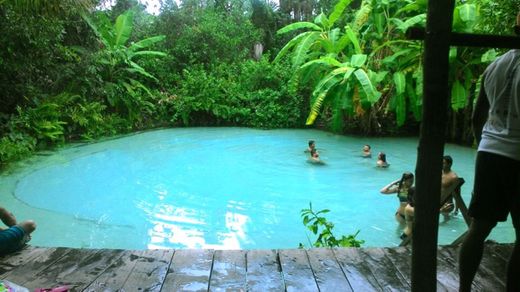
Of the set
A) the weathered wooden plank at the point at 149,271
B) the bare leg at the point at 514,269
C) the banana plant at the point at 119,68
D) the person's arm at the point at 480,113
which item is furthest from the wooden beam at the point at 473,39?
the banana plant at the point at 119,68

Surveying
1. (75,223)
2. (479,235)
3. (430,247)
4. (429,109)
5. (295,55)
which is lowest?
(75,223)

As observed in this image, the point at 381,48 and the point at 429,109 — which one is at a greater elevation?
the point at 381,48

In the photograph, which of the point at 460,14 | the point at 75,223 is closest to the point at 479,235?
the point at 75,223

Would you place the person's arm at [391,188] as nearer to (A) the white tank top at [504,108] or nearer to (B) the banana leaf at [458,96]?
(A) the white tank top at [504,108]

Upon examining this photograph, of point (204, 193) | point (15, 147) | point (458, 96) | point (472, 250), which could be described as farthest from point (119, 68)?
point (472, 250)

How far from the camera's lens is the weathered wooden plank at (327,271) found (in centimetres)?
248

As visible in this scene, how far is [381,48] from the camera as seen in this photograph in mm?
12172

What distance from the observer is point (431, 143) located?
1432 mm

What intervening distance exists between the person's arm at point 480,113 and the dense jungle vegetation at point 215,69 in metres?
4.90

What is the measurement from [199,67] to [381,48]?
289 inches

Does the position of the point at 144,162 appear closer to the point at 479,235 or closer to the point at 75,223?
the point at 75,223

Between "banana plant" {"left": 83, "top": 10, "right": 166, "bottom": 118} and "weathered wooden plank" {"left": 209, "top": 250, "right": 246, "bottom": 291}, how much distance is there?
1137 cm

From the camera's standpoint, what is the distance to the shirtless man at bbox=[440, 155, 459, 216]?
3286 mm

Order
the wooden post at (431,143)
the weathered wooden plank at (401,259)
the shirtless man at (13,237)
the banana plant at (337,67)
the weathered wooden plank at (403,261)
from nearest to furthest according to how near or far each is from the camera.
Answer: the wooden post at (431,143), the weathered wooden plank at (403,261), the weathered wooden plank at (401,259), the shirtless man at (13,237), the banana plant at (337,67)
